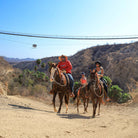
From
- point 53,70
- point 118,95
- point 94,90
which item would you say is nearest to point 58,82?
point 53,70

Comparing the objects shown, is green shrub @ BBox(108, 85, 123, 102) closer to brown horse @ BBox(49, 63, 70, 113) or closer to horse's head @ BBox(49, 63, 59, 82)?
brown horse @ BBox(49, 63, 70, 113)

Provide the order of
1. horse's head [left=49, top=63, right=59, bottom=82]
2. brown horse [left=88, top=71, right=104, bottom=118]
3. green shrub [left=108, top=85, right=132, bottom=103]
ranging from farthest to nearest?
green shrub [left=108, top=85, right=132, bottom=103] < horse's head [left=49, top=63, right=59, bottom=82] < brown horse [left=88, top=71, right=104, bottom=118]

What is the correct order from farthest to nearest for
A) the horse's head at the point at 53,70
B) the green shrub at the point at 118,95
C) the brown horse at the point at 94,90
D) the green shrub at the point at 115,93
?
the green shrub at the point at 115,93, the green shrub at the point at 118,95, the horse's head at the point at 53,70, the brown horse at the point at 94,90

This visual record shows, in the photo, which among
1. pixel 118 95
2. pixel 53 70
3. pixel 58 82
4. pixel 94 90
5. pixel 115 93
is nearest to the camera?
pixel 94 90

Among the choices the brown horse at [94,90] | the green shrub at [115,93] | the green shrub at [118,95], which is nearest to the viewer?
the brown horse at [94,90]

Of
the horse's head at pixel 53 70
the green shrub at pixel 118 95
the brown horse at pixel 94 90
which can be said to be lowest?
the green shrub at pixel 118 95

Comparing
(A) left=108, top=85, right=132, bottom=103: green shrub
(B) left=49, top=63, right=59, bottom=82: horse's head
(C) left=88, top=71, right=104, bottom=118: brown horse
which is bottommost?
(A) left=108, top=85, right=132, bottom=103: green shrub

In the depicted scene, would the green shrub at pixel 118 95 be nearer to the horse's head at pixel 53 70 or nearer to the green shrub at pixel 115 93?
the green shrub at pixel 115 93

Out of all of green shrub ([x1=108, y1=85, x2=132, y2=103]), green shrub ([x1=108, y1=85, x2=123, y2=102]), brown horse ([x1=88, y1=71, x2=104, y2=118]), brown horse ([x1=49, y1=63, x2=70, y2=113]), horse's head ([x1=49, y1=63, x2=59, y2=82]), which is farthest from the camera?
green shrub ([x1=108, y1=85, x2=123, y2=102])

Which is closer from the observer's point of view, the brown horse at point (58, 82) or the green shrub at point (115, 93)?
the brown horse at point (58, 82)

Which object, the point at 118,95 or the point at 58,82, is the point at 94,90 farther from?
the point at 118,95

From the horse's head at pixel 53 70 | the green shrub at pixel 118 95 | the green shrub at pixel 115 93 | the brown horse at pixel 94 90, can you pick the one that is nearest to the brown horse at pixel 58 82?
the horse's head at pixel 53 70

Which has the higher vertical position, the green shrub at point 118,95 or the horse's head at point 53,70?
the horse's head at point 53,70

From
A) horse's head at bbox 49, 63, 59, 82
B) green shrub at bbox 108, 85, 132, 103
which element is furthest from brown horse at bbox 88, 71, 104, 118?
green shrub at bbox 108, 85, 132, 103
